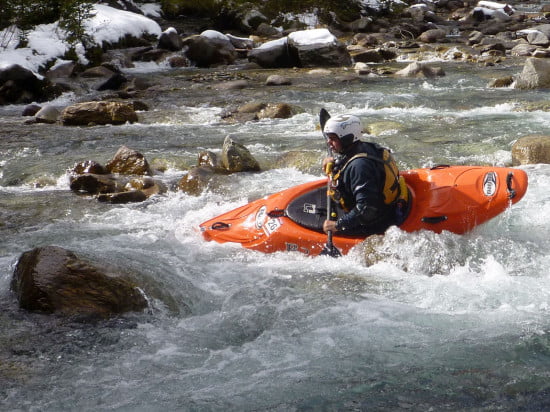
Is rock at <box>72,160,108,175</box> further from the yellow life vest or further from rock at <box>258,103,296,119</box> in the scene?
the yellow life vest

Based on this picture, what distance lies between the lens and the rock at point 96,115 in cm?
1129

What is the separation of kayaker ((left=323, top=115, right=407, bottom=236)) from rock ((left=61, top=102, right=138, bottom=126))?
266 inches

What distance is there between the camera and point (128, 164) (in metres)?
8.32

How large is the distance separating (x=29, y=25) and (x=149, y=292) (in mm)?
13462

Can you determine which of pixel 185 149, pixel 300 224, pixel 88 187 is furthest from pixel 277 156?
pixel 300 224

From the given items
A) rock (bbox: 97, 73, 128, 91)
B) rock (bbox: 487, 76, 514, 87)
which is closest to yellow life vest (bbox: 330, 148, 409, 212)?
rock (bbox: 487, 76, 514, 87)

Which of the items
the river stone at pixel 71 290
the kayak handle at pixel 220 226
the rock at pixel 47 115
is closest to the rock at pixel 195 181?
the kayak handle at pixel 220 226

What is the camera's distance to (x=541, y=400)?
11.1 feet

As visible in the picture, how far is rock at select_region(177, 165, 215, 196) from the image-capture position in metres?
7.68

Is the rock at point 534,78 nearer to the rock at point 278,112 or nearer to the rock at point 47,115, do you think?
the rock at point 278,112

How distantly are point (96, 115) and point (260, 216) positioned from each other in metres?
6.36

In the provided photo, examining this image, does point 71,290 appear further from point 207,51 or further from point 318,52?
point 207,51

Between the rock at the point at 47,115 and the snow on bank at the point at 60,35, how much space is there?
8.59 feet

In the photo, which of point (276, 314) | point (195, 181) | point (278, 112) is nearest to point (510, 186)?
point (276, 314)
